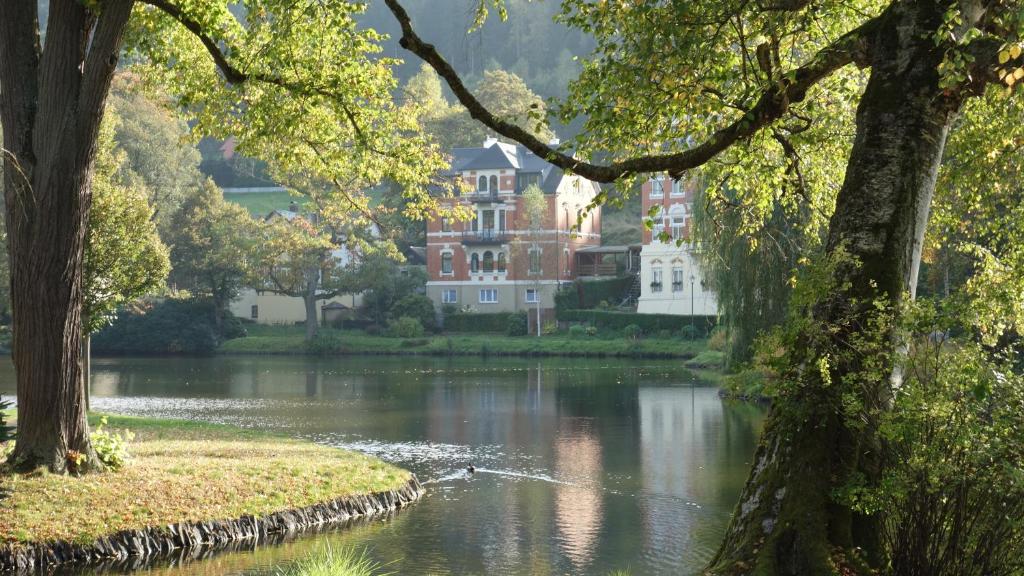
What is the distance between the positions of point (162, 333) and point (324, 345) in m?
8.97

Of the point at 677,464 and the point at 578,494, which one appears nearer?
the point at 578,494

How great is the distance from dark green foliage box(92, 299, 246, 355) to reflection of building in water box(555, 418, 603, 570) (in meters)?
36.8

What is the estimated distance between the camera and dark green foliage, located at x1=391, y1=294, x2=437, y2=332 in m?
58.2

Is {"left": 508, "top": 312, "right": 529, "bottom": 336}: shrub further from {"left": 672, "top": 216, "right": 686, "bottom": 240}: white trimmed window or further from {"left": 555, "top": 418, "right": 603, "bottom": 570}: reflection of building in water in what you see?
{"left": 555, "top": 418, "right": 603, "bottom": 570}: reflection of building in water

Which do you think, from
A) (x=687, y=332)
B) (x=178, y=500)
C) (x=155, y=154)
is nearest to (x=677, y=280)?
(x=687, y=332)

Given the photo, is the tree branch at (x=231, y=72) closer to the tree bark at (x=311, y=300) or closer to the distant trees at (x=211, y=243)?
the distant trees at (x=211, y=243)

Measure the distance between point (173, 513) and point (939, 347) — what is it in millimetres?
8920

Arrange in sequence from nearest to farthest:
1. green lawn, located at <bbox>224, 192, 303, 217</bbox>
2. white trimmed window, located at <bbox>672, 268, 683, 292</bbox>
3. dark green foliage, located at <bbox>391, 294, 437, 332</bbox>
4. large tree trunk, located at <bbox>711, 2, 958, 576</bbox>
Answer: large tree trunk, located at <bbox>711, 2, 958, 576</bbox>
white trimmed window, located at <bbox>672, 268, 683, 292</bbox>
dark green foliage, located at <bbox>391, 294, 437, 332</bbox>
green lawn, located at <bbox>224, 192, 303, 217</bbox>

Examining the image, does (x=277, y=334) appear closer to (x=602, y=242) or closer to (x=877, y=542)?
(x=602, y=242)

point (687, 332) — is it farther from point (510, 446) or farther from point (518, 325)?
point (510, 446)

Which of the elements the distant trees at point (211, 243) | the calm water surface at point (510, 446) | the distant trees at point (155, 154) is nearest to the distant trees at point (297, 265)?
the distant trees at point (211, 243)

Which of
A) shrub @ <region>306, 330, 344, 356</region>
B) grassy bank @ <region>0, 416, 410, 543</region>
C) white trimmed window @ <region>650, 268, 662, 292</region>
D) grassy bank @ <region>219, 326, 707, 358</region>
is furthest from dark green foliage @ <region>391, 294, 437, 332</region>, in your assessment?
grassy bank @ <region>0, 416, 410, 543</region>

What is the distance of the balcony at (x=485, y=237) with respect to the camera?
63.9 meters

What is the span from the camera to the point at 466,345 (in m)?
53.9
